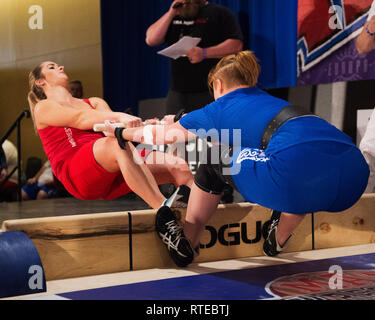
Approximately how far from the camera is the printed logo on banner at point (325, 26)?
3.86 m

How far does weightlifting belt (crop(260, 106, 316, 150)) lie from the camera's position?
7.22 feet

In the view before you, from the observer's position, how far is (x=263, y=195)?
2.28m

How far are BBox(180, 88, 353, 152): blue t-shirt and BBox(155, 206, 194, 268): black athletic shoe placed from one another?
417 millimetres

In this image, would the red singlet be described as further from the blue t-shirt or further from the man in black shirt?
the man in black shirt

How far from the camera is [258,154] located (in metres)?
2.27

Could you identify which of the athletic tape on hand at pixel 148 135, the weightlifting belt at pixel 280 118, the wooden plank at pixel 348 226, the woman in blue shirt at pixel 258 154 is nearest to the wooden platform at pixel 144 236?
the wooden plank at pixel 348 226

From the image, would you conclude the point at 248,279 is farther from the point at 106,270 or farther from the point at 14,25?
the point at 14,25

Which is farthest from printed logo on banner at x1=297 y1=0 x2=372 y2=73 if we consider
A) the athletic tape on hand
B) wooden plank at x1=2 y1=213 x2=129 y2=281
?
wooden plank at x1=2 y1=213 x2=129 y2=281

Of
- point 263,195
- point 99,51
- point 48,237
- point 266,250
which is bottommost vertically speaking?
point 266,250

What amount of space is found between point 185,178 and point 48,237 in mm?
780

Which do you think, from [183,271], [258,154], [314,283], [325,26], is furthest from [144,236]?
[325,26]

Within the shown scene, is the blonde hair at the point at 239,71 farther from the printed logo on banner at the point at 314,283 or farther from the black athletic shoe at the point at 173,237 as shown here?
the printed logo on banner at the point at 314,283
